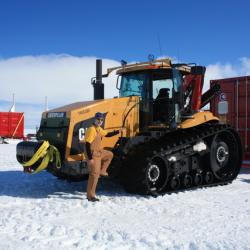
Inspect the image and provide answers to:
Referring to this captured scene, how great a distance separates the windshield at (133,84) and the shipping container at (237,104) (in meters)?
5.21

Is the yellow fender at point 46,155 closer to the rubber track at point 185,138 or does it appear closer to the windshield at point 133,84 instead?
the rubber track at point 185,138

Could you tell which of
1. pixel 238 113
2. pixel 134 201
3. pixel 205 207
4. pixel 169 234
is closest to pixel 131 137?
pixel 134 201

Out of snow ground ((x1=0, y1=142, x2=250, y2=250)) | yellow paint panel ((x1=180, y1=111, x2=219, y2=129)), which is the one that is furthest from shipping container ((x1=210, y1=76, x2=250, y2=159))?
snow ground ((x1=0, y1=142, x2=250, y2=250))

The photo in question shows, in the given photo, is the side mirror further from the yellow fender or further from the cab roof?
the yellow fender

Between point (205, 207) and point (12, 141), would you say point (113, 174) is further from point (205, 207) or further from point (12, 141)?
point (12, 141)

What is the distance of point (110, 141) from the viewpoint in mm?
9859

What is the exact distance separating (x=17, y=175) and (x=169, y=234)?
745 cm

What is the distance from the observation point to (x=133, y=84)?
10.7 meters

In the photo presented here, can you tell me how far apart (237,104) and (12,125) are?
2359 cm

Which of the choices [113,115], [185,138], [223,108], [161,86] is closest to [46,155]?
[113,115]

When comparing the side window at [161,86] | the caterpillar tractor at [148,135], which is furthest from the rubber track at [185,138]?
the side window at [161,86]

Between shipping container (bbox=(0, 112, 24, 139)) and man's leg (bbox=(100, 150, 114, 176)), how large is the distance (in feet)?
86.6

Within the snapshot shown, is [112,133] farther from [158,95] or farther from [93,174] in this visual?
[158,95]

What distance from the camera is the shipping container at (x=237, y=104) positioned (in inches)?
575
